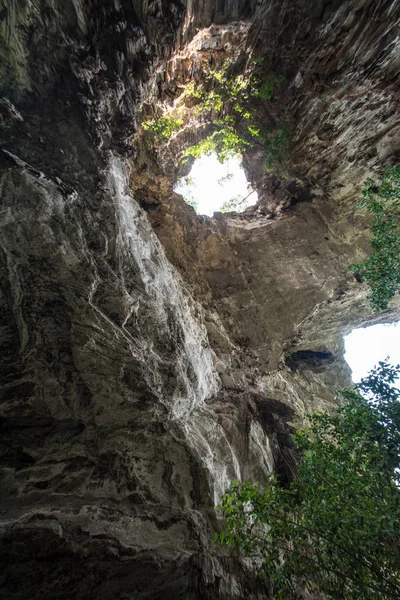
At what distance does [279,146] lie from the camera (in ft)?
36.9

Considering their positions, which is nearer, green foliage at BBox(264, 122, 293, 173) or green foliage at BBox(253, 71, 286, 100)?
green foliage at BBox(253, 71, 286, 100)

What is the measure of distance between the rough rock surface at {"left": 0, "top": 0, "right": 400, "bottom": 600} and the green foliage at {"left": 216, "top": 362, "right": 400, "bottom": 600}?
116 cm

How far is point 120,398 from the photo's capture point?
591cm

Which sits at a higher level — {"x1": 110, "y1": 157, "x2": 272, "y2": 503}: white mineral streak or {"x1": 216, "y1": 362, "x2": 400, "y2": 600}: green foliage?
{"x1": 110, "y1": 157, "x2": 272, "y2": 503}: white mineral streak

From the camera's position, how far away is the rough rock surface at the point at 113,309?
4.46 m

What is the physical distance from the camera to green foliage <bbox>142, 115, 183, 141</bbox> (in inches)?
389

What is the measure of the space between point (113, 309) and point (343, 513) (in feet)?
19.9

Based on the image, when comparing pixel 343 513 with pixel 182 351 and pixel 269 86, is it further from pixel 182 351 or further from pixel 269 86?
pixel 269 86

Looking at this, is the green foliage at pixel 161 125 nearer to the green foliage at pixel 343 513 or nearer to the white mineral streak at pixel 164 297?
the white mineral streak at pixel 164 297

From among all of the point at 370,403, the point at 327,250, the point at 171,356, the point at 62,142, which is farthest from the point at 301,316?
the point at 62,142

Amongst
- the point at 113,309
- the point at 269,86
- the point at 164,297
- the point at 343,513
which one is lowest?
the point at 343,513

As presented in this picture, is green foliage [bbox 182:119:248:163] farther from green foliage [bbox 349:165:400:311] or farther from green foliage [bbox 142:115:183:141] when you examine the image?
green foliage [bbox 349:165:400:311]

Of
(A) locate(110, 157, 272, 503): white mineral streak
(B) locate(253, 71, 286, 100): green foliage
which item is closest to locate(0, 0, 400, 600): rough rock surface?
(A) locate(110, 157, 272, 503): white mineral streak

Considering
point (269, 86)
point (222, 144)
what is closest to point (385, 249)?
point (269, 86)
